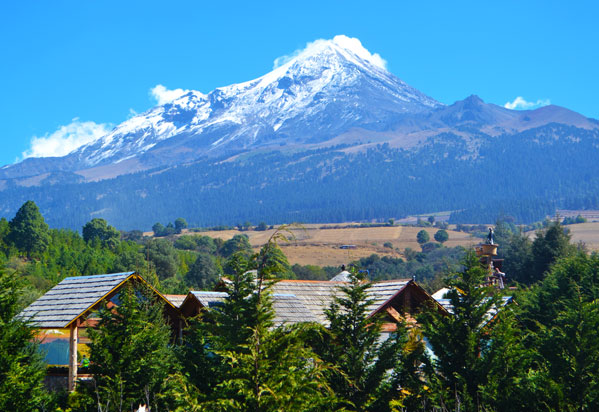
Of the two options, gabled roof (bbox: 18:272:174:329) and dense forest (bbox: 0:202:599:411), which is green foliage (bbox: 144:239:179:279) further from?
dense forest (bbox: 0:202:599:411)

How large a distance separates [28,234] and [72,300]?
83.3 meters

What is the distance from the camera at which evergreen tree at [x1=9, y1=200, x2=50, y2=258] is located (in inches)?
4109

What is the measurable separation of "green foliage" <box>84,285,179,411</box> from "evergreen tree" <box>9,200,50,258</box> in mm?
86211

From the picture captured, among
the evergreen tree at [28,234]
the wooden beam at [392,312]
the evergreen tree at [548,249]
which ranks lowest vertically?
the wooden beam at [392,312]

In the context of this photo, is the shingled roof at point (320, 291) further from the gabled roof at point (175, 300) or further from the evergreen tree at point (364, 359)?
the evergreen tree at point (364, 359)

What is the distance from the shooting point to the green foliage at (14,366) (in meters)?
18.6

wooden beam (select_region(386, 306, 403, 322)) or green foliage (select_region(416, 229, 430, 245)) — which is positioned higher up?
green foliage (select_region(416, 229, 430, 245))

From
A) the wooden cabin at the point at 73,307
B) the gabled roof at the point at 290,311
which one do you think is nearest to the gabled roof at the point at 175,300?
the wooden cabin at the point at 73,307

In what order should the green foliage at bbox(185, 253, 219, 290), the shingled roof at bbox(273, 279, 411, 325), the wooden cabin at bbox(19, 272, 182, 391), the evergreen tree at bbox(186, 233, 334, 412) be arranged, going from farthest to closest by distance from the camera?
the green foliage at bbox(185, 253, 219, 290), the shingled roof at bbox(273, 279, 411, 325), the wooden cabin at bbox(19, 272, 182, 391), the evergreen tree at bbox(186, 233, 334, 412)

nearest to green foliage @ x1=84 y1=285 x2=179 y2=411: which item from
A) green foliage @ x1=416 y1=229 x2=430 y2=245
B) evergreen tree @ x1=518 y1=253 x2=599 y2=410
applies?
evergreen tree @ x1=518 y1=253 x2=599 y2=410

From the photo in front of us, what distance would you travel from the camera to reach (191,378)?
19500mm

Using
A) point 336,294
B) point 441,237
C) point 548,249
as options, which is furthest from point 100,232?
point 336,294

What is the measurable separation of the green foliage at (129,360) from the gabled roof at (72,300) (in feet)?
10.9

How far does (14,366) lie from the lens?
1891cm
